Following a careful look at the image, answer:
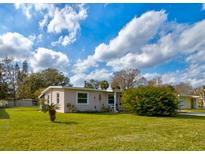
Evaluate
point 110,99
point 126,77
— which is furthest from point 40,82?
point 110,99

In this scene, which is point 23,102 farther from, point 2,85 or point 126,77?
point 126,77

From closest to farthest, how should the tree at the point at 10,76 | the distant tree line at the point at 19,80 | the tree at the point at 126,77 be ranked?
the tree at the point at 126,77
the distant tree line at the point at 19,80
the tree at the point at 10,76

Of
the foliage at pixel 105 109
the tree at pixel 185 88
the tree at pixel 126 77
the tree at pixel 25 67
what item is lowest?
the foliage at pixel 105 109

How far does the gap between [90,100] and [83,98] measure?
74 cm

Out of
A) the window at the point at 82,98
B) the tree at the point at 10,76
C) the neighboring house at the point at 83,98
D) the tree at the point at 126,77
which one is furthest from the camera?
the tree at the point at 10,76

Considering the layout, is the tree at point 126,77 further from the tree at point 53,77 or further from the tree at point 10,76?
the tree at point 10,76

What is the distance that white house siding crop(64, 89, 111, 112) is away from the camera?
61.0ft

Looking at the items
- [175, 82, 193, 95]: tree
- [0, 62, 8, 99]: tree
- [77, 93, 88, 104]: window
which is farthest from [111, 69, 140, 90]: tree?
[77, 93, 88, 104]: window

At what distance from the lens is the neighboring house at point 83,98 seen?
60.8 ft

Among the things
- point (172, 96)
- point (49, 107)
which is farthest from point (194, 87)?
point (49, 107)

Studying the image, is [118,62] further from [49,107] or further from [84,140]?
[84,140]

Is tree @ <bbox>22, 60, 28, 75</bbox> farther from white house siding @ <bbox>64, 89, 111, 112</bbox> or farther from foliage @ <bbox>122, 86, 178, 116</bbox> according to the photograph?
foliage @ <bbox>122, 86, 178, 116</bbox>

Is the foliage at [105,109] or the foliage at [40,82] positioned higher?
the foliage at [40,82]

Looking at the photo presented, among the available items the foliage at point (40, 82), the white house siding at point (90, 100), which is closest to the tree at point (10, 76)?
the foliage at point (40, 82)
